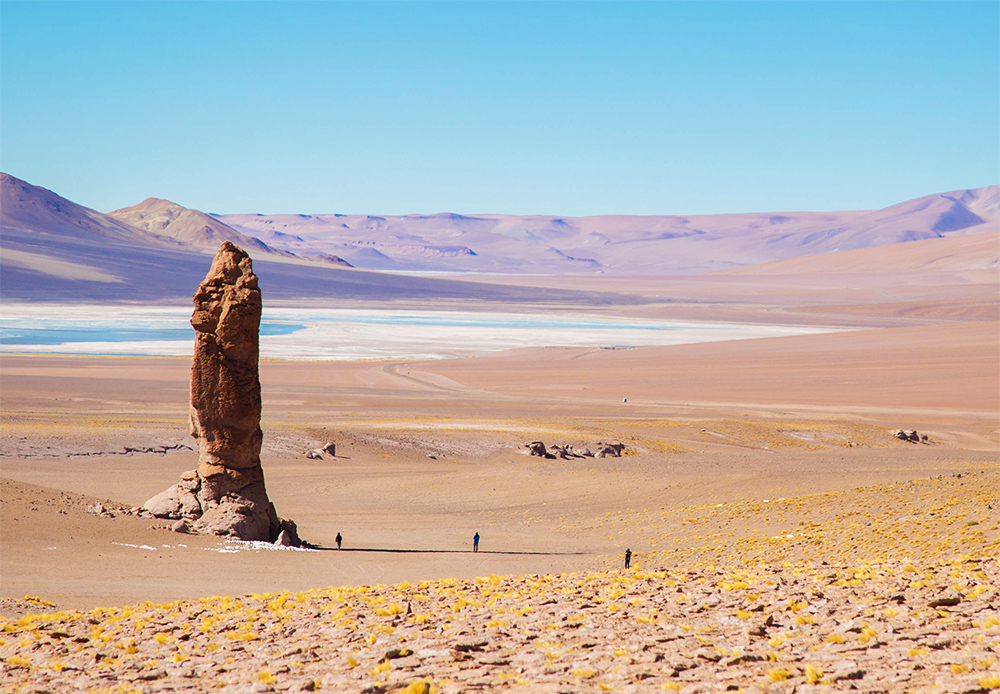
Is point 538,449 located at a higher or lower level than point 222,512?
lower

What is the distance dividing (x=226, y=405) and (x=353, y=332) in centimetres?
6174

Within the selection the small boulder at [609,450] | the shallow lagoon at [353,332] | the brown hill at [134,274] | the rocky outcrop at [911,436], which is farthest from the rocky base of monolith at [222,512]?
the brown hill at [134,274]

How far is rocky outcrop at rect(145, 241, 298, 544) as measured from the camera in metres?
15.2

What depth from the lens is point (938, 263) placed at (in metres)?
154

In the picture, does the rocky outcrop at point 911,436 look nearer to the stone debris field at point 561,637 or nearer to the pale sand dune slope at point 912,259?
the stone debris field at point 561,637

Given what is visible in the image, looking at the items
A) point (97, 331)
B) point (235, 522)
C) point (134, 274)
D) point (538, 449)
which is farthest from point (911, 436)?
point (134, 274)

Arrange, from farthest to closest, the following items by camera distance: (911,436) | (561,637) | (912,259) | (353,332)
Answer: (912,259) → (353,332) → (911,436) → (561,637)

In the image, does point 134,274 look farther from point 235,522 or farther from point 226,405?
point 235,522

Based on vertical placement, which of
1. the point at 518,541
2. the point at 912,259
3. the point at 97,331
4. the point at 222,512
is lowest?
the point at 518,541

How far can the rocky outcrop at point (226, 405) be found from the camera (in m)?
15.2

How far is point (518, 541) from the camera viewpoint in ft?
54.7

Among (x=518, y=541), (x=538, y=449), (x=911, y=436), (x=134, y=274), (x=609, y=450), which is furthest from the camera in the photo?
(x=134, y=274)

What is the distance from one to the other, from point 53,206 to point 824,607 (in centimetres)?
20209

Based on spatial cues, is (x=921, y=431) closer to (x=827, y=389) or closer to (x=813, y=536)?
(x=827, y=389)
